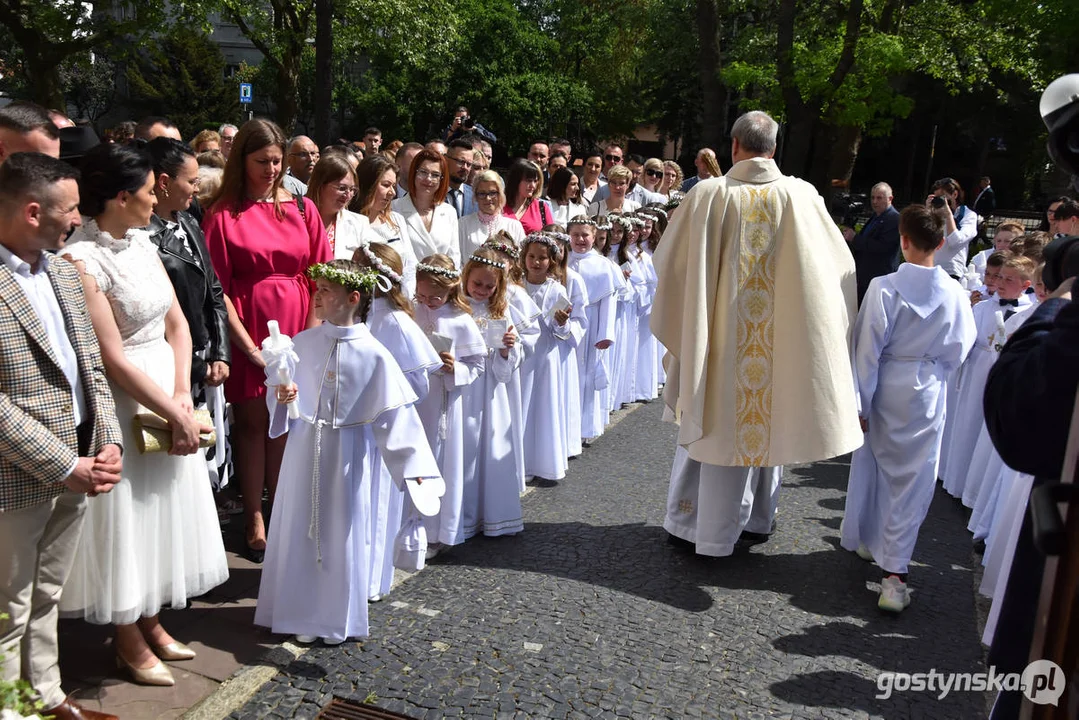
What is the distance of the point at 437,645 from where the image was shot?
13.7 ft

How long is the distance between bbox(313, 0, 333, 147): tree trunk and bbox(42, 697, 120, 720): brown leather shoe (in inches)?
624

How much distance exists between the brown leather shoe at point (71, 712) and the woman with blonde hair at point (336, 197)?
2.91 m

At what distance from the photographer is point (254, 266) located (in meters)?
5.04

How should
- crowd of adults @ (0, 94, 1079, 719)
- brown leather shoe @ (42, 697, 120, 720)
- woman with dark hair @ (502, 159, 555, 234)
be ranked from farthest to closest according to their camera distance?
woman with dark hair @ (502, 159, 555, 234), brown leather shoe @ (42, 697, 120, 720), crowd of adults @ (0, 94, 1079, 719)

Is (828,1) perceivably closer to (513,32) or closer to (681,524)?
(513,32)

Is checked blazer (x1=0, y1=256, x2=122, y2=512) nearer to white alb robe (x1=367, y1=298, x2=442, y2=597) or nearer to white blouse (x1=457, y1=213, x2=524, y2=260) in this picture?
white alb robe (x1=367, y1=298, x2=442, y2=597)

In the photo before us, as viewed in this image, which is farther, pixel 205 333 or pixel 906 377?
pixel 906 377

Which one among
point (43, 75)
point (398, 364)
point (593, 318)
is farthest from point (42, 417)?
point (43, 75)

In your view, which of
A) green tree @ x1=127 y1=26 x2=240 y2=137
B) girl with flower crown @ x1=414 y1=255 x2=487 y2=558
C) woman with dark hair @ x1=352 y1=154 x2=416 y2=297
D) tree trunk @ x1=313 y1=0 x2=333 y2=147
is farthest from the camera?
green tree @ x1=127 y1=26 x2=240 y2=137

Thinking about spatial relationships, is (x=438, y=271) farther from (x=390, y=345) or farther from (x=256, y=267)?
(x=256, y=267)

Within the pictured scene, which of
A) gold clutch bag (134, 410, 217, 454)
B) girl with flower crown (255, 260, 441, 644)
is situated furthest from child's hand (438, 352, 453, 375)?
gold clutch bag (134, 410, 217, 454)

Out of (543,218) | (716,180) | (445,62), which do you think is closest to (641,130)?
(445,62)

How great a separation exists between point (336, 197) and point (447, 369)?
51.4 inches

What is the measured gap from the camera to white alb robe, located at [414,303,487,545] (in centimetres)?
533
